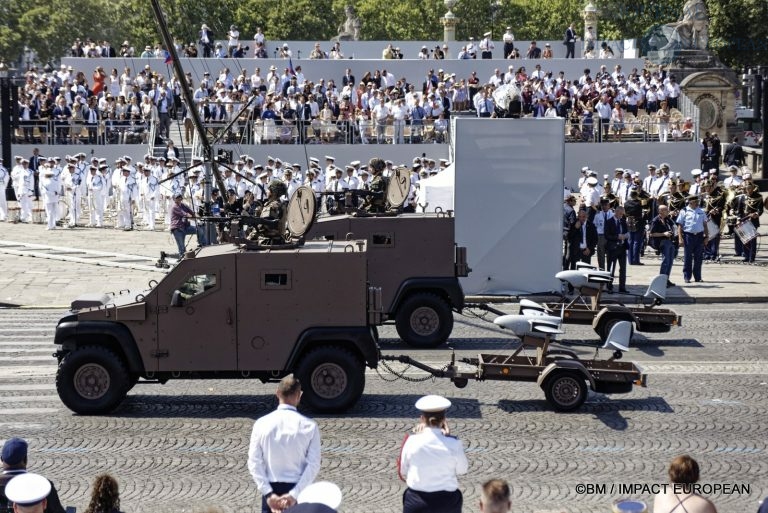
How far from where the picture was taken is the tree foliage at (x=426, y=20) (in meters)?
69.4

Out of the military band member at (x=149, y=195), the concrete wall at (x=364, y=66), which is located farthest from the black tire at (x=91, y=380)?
the concrete wall at (x=364, y=66)

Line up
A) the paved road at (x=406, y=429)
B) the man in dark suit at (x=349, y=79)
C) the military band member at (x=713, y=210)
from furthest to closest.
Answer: the man in dark suit at (x=349, y=79) < the military band member at (x=713, y=210) < the paved road at (x=406, y=429)

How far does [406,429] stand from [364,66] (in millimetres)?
37089

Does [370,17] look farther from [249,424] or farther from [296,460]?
[296,460]

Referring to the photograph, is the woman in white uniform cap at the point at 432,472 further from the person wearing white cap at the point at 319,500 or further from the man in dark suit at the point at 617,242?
the man in dark suit at the point at 617,242

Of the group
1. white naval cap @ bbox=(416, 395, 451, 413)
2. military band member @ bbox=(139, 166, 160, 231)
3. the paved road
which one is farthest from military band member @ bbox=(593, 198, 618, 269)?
white naval cap @ bbox=(416, 395, 451, 413)

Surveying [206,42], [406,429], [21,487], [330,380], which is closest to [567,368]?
[406,429]

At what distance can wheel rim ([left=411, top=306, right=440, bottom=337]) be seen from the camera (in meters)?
19.7

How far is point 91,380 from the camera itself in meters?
15.2

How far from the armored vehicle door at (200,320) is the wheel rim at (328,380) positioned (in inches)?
39.6

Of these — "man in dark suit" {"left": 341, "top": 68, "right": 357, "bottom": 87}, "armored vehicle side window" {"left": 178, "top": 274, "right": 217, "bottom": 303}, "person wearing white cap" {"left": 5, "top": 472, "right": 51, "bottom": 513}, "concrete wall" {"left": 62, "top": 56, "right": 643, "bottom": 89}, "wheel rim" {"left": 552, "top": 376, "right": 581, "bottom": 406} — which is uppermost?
"concrete wall" {"left": 62, "top": 56, "right": 643, "bottom": 89}

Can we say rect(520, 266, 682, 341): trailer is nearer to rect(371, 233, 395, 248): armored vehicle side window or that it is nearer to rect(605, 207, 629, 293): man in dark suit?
rect(371, 233, 395, 248): armored vehicle side window

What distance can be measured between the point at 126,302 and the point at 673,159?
3034 centimetres

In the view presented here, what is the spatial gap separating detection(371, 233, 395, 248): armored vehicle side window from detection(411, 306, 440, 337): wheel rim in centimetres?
111
